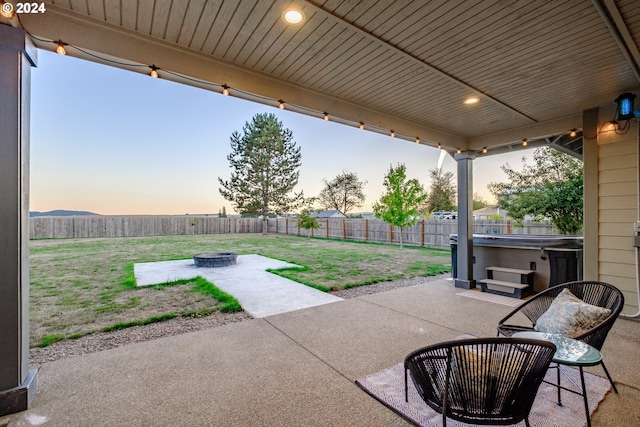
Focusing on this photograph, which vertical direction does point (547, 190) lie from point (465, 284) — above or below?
above

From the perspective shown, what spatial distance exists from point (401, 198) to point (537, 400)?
31.4 ft

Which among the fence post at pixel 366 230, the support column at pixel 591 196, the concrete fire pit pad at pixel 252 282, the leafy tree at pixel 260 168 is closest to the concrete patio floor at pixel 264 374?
the concrete fire pit pad at pixel 252 282

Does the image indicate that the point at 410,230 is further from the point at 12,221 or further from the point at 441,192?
the point at 12,221

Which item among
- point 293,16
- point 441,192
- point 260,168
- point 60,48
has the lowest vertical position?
point 60,48

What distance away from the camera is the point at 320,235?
55.2ft

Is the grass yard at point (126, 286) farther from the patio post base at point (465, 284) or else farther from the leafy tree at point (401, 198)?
the leafy tree at point (401, 198)

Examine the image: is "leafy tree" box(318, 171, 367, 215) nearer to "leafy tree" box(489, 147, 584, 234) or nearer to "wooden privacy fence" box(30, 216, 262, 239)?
"wooden privacy fence" box(30, 216, 262, 239)

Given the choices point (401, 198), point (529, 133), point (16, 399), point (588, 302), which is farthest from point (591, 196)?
point (401, 198)

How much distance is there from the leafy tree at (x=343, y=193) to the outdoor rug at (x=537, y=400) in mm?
21585

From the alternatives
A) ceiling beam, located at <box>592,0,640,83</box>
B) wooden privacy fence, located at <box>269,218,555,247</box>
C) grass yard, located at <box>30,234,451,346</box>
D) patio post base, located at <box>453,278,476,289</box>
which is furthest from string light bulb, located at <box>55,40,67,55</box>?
wooden privacy fence, located at <box>269,218,555,247</box>

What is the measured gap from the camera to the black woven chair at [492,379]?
1.35 metres

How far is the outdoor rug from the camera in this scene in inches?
68.1

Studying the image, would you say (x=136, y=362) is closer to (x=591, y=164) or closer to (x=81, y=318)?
(x=81, y=318)

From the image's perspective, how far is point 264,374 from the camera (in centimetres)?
230
